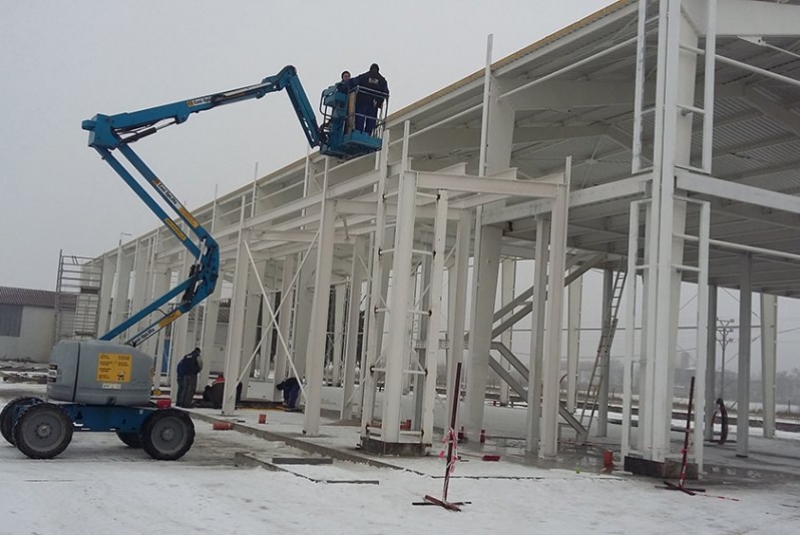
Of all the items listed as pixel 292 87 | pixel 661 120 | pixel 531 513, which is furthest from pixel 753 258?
pixel 531 513

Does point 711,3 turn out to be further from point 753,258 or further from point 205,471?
point 205,471

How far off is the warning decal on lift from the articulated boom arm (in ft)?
6.09

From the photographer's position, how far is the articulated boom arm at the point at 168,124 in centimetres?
1692

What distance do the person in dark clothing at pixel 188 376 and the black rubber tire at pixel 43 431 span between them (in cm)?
1102

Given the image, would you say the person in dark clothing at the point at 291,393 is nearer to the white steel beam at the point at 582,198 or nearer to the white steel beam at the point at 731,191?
the white steel beam at the point at 582,198

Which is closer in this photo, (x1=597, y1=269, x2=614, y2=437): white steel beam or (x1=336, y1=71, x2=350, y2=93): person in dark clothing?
(x1=336, y1=71, x2=350, y2=93): person in dark clothing

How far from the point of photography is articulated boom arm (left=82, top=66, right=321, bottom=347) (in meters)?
16.9

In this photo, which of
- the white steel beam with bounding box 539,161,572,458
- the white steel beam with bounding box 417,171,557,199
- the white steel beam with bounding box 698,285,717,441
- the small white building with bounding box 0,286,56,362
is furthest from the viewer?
the small white building with bounding box 0,286,56,362

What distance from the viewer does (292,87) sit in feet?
64.3

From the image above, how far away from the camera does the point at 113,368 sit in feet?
45.1

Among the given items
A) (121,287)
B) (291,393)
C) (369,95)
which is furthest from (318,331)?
(121,287)

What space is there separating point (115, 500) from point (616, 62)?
14.0 metres

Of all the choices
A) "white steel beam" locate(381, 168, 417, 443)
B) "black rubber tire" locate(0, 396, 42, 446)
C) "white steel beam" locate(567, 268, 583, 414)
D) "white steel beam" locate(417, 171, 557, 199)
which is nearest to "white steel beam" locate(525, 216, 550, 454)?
"white steel beam" locate(417, 171, 557, 199)

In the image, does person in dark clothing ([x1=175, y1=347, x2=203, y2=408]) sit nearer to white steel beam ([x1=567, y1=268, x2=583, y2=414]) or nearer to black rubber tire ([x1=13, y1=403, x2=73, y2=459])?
black rubber tire ([x1=13, y1=403, x2=73, y2=459])
